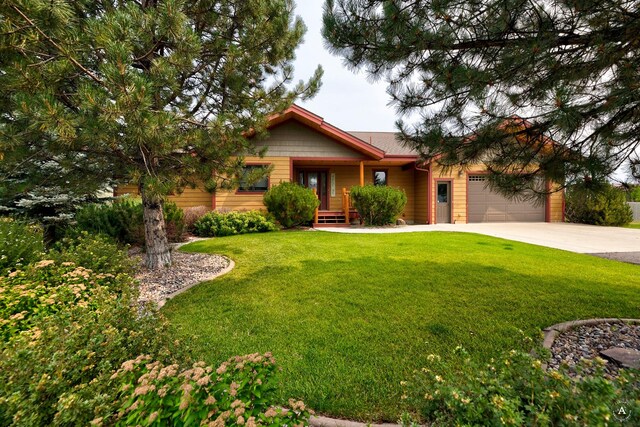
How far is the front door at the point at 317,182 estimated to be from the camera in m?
13.8

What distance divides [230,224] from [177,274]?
4.74 meters

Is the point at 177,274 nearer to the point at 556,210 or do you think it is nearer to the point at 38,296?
the point at 38,296

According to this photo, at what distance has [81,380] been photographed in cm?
134

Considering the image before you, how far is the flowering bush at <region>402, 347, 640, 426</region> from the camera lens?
1.01 m

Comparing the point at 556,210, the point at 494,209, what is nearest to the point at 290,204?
the point at 494,209

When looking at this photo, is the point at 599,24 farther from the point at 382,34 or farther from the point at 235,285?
the point at 235,285

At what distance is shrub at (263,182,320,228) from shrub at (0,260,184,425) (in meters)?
7.72

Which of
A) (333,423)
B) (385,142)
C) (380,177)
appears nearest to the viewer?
(333,423)

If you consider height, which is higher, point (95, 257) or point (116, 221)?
point (116, 221)

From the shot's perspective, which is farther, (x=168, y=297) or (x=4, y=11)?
(x=168, y=297)

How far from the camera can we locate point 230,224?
9.50 m

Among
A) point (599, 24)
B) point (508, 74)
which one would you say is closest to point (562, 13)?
point (599, 24)

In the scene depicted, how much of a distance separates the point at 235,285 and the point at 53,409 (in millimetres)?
3177

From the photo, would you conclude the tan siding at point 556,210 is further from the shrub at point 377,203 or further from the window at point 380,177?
the shrub at point 377,203
